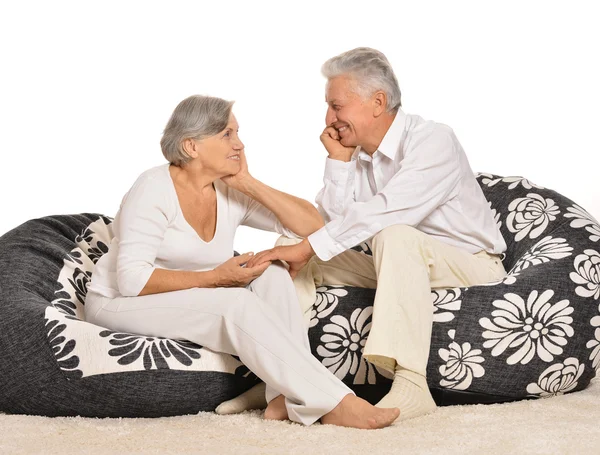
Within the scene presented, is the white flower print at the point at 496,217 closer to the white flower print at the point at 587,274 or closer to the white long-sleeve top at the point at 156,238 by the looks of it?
the white flower print at the point at 587,274

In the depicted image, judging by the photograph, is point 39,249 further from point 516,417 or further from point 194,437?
point 516,417

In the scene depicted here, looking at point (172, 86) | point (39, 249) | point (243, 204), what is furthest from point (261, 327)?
point (172, 86)

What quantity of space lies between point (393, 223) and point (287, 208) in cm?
40

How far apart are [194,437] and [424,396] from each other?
735 millimetres

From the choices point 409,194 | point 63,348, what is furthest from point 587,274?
point 63,348

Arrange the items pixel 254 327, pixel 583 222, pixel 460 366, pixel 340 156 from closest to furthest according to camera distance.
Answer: pixel 254 327, pixel 460 366, pixel 583 222, pixel 340 156

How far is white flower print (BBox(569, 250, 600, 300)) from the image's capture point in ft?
10.3

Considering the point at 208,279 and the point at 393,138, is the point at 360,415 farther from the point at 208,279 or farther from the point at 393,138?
the point at 393,138

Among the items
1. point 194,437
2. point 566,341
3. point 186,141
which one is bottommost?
point 194,437

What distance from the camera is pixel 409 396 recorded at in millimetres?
2785

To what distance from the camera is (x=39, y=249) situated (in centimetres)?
345

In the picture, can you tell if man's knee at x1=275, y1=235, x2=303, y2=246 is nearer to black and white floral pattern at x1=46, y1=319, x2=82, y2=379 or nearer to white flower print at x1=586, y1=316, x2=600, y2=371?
black and white floral pattern at x1=46, y1=319, x2=82, y2=379

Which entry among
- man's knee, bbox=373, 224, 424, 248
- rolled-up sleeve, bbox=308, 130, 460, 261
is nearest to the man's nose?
rolled-up sleeve, bbox=308, 130, 460, 261

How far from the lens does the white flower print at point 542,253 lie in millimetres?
3250
